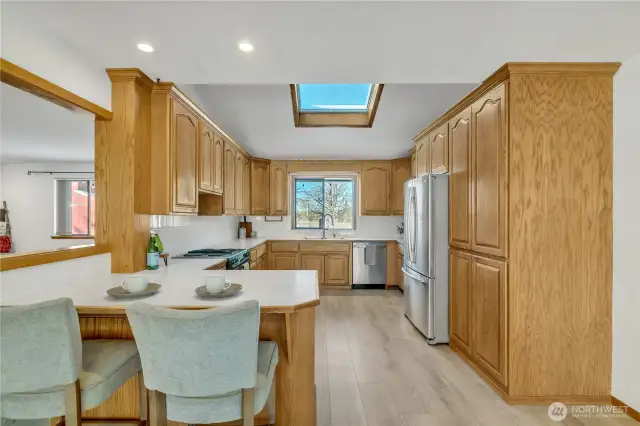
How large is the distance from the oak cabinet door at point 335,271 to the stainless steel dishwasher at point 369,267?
6.6 inches

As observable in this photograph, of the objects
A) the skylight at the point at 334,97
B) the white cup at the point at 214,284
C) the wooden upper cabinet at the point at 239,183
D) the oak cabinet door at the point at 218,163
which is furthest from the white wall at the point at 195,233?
the skylight at the point at 334,97

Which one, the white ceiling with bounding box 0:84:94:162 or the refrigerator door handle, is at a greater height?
the white ceiling with bounding box 0:84:94:162

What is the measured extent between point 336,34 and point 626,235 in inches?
86.4

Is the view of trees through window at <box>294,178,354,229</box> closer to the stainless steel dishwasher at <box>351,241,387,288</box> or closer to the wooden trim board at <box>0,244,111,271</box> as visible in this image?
the stainless steel dishwasher at <box>351,241,387,288</box>

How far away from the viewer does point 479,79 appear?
2.59 metres

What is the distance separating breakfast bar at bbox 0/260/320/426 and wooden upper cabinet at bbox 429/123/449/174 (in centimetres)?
201

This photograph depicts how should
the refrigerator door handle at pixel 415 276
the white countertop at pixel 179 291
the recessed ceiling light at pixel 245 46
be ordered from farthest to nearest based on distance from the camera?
the refrigerator door handle at pixel 415 276 → the recessed ceiling light at pixel 245 46 → the white countertop at pixel 179 291

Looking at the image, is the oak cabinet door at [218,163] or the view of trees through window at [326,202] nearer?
the oak cabinet door at [218,163]

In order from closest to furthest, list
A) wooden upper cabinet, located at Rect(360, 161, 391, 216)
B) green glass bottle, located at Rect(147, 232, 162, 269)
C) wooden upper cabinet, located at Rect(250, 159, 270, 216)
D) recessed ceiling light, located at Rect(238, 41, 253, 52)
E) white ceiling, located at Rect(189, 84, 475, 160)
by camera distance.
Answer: recessed ceiling light, located at Rect(238, 41, 253, 52) → green glass bottle, located at Rect(147, 232, 162, 269) → white ceiling, located at Rect(189, 84, 475, 160) → wooden upper cabinet, located at Rect(250, 159, 270, 216) → wooden upper cabinet, located at Rect(360, 161, 391, 216)

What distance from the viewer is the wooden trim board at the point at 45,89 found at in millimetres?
1616

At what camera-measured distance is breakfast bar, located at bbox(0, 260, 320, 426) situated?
1.58 metres

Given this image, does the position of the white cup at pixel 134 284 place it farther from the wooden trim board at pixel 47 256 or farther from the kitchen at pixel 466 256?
the wooden trim board at pixel 47 256

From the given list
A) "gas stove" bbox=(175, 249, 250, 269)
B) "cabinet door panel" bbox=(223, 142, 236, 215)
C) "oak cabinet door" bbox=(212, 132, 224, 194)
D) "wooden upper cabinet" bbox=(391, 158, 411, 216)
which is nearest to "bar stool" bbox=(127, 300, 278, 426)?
"gas stove" bbox=(175, 249, 250, 269)

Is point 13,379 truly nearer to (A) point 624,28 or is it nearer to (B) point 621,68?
(A) point 624,28
